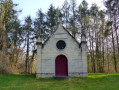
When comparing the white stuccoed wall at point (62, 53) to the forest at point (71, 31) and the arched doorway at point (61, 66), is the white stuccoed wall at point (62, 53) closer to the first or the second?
the arched doorway at point (61, 66)

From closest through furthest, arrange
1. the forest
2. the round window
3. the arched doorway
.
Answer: the arched doorway
the round window
the forest

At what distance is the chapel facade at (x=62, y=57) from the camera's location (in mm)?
13977

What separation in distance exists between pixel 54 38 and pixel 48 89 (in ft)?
24.3

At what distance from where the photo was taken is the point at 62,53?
1448cm

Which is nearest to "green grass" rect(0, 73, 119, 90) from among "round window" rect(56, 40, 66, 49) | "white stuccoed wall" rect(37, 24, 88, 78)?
"white stuccoed wall" rect(37, 24, 88, 78)

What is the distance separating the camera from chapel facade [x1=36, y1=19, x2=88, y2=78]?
13977mm

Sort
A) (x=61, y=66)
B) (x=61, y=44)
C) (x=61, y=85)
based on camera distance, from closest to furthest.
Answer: (x=61, y=85) → (x=61, y=66) → (x=61, y=44)

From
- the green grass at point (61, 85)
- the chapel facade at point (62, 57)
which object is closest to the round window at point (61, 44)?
the chapel facade at point (62, 57)

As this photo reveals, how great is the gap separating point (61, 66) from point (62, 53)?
1.60m

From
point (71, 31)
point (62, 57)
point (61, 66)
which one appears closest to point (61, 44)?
point (62, 57)

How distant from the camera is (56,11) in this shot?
88.7ft

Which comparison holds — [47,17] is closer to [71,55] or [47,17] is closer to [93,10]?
[93,10]

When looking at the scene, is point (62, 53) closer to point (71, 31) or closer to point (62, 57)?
point (62, 57)

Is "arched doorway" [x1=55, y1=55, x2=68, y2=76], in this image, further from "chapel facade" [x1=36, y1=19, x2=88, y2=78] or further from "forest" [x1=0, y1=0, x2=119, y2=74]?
"forest" [x1=0, y1=0, x2=119, y2=74]
